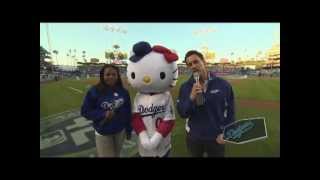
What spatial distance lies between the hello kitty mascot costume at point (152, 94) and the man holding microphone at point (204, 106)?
0.15m

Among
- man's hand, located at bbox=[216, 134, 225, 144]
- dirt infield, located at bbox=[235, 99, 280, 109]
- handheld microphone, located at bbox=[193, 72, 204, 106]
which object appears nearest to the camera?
handheld microphone, located at bbox=[193, 72, 204, 106]

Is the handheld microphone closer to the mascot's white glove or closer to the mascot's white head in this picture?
the mascot's white head

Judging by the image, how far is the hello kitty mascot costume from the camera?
13.6 feet

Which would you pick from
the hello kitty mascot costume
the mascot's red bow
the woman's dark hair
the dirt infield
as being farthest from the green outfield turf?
the mascot's red bow

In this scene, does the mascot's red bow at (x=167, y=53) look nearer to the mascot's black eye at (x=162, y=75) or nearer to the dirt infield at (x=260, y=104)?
the mascot's black eye at (x=162, y=75)

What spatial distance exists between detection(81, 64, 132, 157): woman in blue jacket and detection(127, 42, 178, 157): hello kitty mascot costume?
10 cm

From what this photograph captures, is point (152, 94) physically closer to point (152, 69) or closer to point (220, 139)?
point (152, 69)

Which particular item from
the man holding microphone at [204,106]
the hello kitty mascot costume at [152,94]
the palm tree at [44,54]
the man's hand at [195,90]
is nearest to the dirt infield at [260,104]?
the man holding microphone at [204,106]

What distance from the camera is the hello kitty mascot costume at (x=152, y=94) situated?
4.15 m
